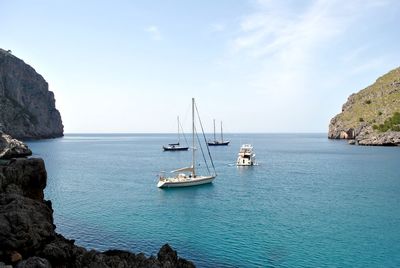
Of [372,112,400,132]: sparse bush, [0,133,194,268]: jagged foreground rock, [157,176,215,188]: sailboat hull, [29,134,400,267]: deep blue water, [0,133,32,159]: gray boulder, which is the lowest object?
[29,134,400,267]: deep blue water

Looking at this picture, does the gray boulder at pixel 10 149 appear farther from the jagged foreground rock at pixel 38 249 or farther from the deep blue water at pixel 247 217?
the jagged foreground rock at pixel 38 249

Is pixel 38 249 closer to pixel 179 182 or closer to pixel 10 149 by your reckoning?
pixel 179 182

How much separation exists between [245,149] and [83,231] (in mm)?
81468

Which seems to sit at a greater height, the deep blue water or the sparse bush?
the sparse bush

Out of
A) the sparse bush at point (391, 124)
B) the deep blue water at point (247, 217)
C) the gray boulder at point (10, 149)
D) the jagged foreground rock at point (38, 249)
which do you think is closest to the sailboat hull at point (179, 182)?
the deep blue water at point (247, 217)

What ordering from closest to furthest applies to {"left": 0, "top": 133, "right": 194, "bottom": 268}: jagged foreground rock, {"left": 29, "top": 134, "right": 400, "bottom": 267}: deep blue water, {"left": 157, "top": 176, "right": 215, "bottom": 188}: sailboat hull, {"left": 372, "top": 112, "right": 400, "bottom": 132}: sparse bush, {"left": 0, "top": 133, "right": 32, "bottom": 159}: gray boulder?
{"left": 0, "top": 133, "right": 194, "bottom": 268}: jagged foreground rock
{"left": 29, "top": 134, "right": 400, "bottom": 267}: deep blue water
{"left": 157, "top": 176, "right": 215, "bottom": 188}: sailboat hull
{"left": 0, "top": 133, "right": 32, "bottom": 159}: gray boulder
{"left": 372, "top": 112, "right": 400, "bottom": 132}: sparse bush

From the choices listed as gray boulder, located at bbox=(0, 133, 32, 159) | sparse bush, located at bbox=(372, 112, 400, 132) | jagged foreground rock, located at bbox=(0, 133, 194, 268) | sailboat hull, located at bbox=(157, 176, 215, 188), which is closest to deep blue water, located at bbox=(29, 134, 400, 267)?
sailboat hull, located at bbox=(157, 176, 215, 188)

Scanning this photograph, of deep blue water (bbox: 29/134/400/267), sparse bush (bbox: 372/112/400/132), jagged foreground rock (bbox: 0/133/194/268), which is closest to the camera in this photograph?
jagged foreground rock (bbox: 0/133/194/268)

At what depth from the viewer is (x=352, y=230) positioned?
1796 inches

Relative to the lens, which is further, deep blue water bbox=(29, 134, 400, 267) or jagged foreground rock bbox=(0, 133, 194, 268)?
deep blue water bbox=(29, 134, 400, 267)

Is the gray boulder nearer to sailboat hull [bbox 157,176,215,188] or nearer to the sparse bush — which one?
sailboat hull [bbox 157,176,215,188]

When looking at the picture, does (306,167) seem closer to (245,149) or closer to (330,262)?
(245,149)

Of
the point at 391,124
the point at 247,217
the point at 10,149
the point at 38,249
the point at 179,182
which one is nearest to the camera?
the point at 38,249

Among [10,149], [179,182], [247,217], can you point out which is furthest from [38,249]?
[10,149]
